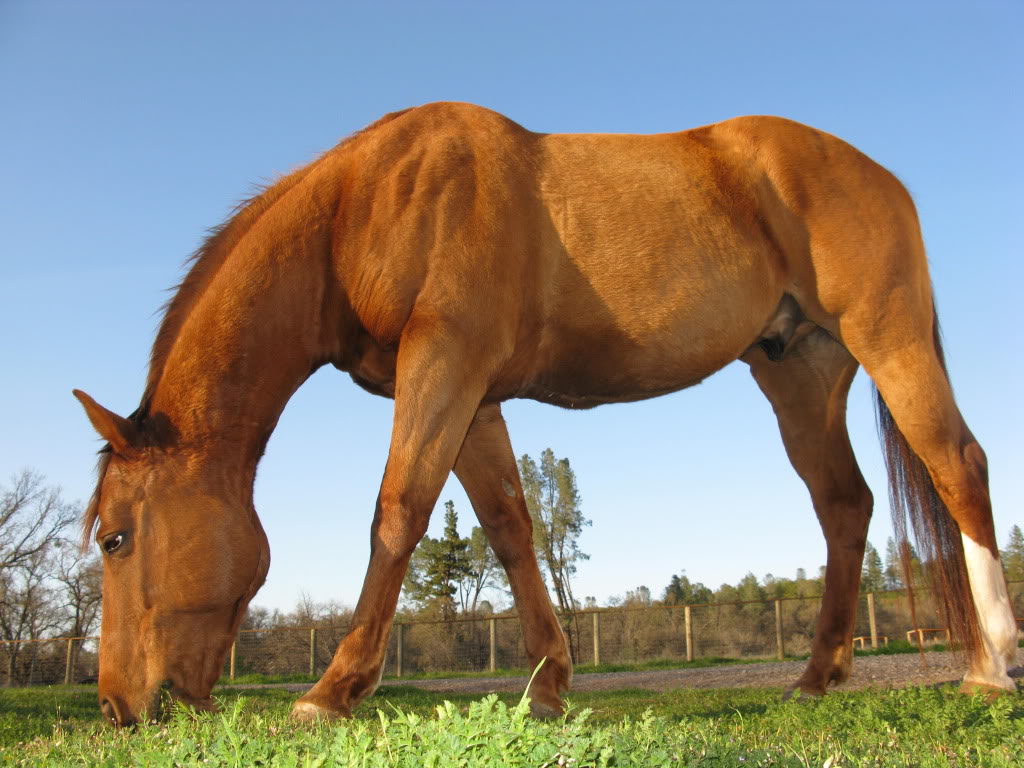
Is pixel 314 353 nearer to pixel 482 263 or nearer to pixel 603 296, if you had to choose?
pixel 482 263

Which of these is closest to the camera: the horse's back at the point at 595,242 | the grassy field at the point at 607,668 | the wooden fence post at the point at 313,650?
the horse's back at the point at 595,242

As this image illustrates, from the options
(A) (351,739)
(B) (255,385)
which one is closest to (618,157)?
(B) (255,385)

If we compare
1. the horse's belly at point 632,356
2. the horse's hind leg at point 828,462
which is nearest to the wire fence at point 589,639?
the horse's hind leg at point 828,462

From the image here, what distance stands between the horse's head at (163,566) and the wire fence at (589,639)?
17914 mm

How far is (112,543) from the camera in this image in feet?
10.8

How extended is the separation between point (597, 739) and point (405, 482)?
152 cm

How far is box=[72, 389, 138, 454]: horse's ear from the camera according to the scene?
3.29 meters

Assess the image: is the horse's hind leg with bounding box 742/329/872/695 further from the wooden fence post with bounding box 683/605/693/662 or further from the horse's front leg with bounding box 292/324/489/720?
the wooden fence post with bounding box 683/605/693/662

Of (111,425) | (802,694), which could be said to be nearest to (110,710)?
(111,425)

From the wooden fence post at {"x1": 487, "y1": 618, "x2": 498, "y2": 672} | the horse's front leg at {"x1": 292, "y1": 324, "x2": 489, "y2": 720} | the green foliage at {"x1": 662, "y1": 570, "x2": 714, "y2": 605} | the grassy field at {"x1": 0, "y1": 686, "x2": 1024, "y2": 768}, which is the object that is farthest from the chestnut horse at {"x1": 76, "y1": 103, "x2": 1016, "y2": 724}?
the green foliage at {"x1": 662, "y1": 570, "x2": 714, "y2": 605}

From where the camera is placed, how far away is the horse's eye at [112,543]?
329cm

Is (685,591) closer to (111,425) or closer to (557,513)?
(557,513)

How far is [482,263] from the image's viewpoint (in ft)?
11.1

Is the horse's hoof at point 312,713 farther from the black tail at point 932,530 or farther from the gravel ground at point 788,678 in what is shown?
the gravel ground at point 788,678
